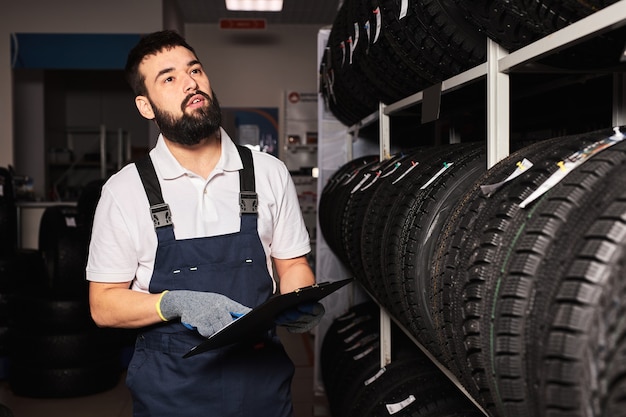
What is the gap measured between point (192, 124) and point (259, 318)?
670 millimetres

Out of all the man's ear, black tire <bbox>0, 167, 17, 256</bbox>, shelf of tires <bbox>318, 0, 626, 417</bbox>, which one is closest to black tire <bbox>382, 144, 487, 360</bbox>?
shelf of tires <bbox>318, 0, 626, 417</bbox>

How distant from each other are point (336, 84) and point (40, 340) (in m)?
2.48

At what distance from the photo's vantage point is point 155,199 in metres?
1.84

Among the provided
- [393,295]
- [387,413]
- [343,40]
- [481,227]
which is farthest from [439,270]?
[343,40]

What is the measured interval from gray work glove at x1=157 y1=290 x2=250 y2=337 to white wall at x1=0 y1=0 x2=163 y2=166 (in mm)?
6212

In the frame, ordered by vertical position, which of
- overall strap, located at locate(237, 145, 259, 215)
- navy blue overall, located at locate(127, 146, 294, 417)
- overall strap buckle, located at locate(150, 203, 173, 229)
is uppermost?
overall strap, located at locate(237, 145, 259, 215)

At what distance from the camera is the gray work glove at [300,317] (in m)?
1.77

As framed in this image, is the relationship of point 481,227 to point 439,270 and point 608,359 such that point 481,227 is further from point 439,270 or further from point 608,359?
point 608,359

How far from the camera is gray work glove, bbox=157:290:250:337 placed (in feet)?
5.36

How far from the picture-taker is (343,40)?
107 inches

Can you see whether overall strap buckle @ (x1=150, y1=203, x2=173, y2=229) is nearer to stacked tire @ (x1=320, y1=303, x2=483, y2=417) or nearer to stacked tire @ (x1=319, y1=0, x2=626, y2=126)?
stacked tire @ (x1=319, y1=0, x2=626, y2=126)

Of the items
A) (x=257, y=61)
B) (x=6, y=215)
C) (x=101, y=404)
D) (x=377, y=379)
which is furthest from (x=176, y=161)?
(x=257, y=61)

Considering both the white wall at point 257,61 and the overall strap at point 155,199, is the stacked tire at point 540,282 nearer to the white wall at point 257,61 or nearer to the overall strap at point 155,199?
the overall strap at point 155,199

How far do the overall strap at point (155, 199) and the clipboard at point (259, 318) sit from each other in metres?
0.40
